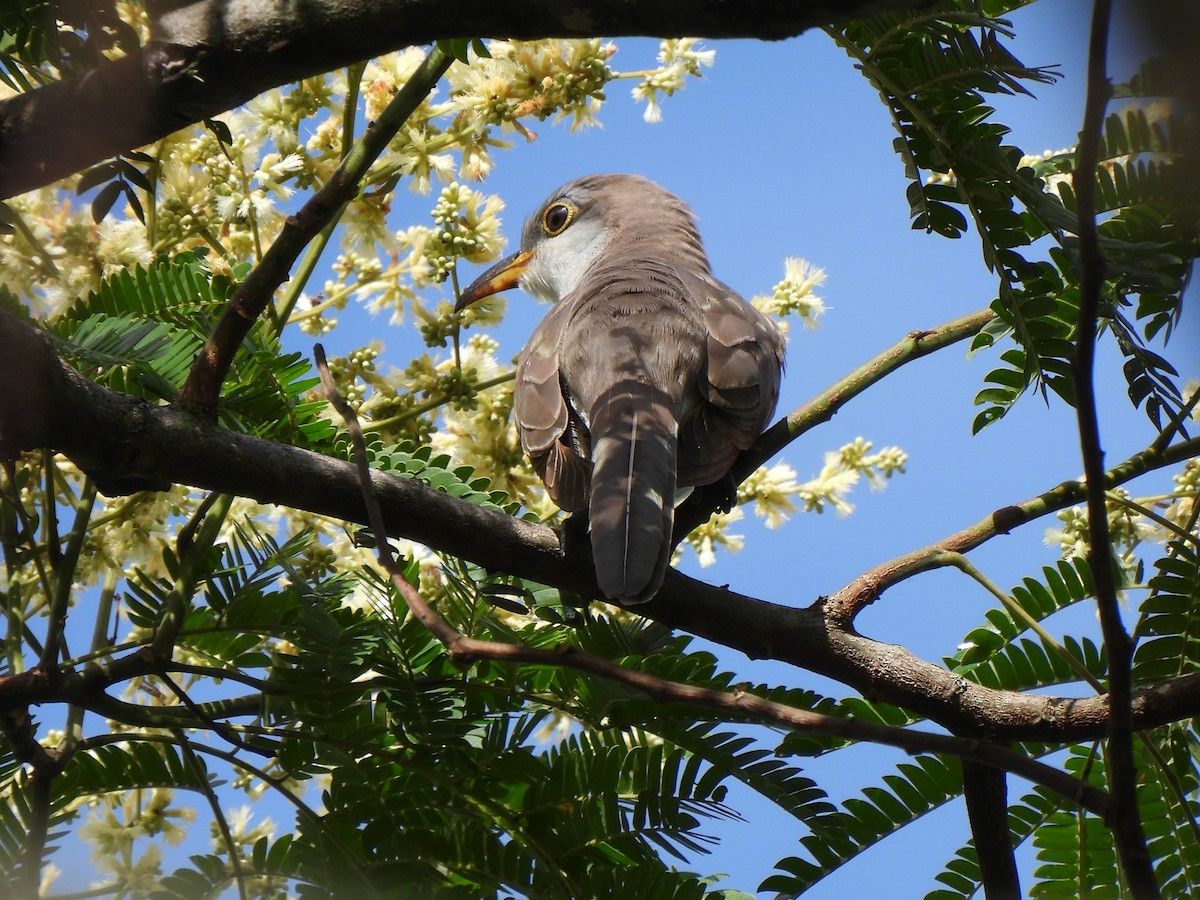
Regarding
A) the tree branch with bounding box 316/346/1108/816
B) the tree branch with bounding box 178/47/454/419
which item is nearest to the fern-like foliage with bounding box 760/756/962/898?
the tree branch with bounding box 316/346/1108/816

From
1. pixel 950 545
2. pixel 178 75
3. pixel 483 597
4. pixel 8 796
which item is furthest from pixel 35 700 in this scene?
pixel 950 545

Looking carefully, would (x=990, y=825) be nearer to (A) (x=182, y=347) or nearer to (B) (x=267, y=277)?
(B) (x=267, y=277)

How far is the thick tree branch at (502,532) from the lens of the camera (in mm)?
2158

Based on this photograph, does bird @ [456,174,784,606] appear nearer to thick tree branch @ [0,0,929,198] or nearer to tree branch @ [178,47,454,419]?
tree branch @ [178,47,454,419]

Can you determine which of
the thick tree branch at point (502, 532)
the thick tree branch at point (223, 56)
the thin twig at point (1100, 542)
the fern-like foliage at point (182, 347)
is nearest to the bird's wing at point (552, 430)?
the thick tree branch at point (502, 532)

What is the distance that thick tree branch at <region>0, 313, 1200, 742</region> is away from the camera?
2158mm

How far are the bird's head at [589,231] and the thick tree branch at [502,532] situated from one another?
8.10 feet

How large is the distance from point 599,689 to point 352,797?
0.64 metres

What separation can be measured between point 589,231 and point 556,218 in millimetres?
224

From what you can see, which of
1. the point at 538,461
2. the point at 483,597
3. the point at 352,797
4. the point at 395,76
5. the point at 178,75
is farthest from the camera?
the point at 395,76

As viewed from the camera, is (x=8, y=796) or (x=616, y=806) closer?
(x=616, y=806)

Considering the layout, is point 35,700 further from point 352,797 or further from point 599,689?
point 599,689

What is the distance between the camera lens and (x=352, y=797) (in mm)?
2582

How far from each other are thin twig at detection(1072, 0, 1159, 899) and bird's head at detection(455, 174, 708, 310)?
3614 millimetres
